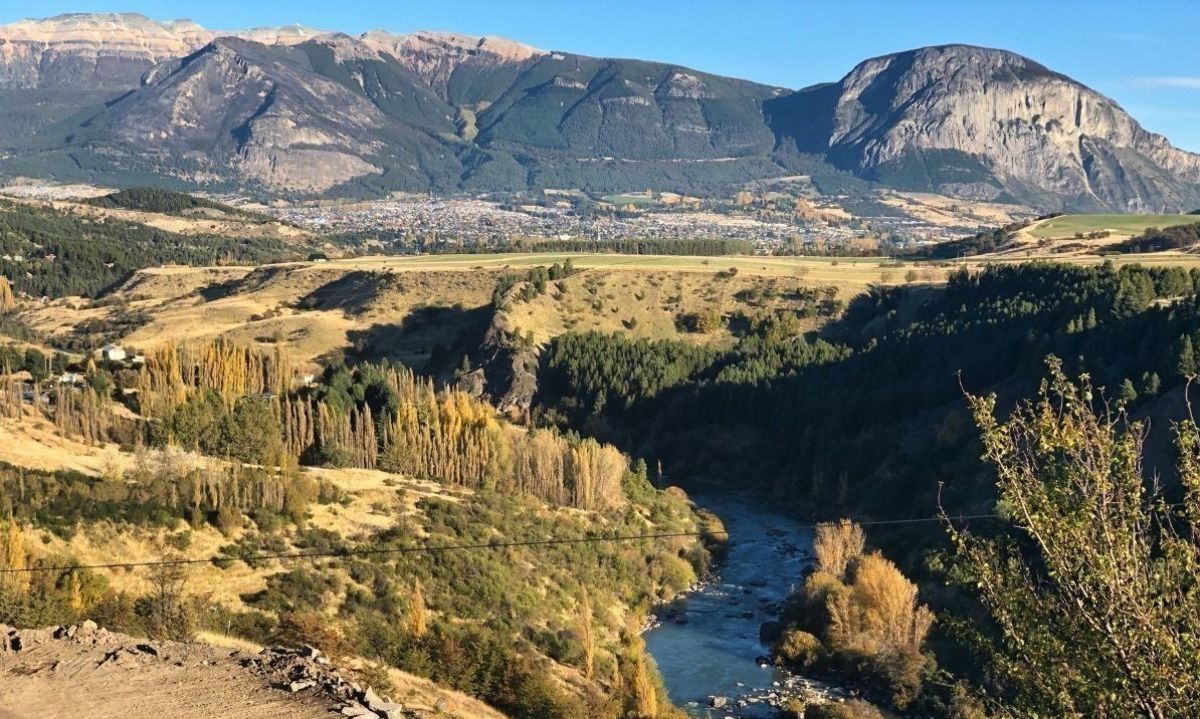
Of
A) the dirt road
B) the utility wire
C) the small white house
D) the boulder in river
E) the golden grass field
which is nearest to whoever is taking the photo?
the dirt road

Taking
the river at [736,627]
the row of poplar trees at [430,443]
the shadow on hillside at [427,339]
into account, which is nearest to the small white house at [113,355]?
the row of poplar trees at [430,443]

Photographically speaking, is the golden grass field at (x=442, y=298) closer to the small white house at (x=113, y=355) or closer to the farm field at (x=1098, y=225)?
the small white house at (x=113, y=355)

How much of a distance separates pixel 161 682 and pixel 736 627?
3357 cm

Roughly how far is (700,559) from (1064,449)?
165 feet

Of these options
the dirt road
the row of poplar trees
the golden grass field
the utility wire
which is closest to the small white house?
the row of poplar trees

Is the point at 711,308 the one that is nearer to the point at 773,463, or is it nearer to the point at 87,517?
the point at 773,463

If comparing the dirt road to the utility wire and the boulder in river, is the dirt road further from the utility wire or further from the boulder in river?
the boulder in river

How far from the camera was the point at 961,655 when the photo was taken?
50.0m

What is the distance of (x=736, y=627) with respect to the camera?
56031 mm

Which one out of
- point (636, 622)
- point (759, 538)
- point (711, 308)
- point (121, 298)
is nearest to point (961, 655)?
point (636, 622)

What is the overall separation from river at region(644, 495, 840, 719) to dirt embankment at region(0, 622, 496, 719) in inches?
742

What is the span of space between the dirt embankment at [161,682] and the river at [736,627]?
18.9 meters

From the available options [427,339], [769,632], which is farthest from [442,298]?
[769,632]

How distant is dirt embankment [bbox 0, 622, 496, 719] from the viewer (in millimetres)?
25797
